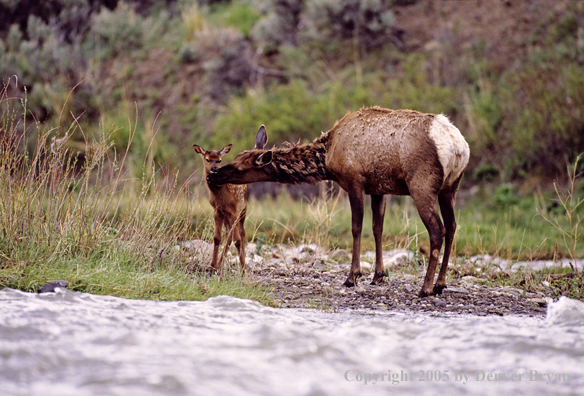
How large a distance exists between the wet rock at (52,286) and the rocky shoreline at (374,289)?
1.77 meters

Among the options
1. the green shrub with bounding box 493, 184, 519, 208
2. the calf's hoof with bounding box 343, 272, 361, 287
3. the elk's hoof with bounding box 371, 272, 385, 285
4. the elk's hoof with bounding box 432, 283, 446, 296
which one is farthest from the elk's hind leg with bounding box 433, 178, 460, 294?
the green shrub with bounding box 493, 184, 519, 208

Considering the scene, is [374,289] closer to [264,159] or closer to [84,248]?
[264,159]

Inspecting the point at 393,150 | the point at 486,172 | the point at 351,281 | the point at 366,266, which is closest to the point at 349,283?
the point at 351,281

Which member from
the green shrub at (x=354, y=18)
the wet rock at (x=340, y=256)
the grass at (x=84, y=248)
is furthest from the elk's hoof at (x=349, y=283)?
the green shrub at (x=354, y=18)

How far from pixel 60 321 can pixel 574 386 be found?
9.65 ft

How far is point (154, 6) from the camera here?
24.2 meters

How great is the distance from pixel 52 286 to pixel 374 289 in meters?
3.21

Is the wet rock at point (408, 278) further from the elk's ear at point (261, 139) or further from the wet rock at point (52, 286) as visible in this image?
the wet rock at point (52, 286)

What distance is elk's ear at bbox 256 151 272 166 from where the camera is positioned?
6.73 metres

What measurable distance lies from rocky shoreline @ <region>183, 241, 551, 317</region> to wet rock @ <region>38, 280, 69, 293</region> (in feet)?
5.81

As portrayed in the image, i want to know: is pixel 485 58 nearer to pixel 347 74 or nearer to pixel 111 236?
pixel 347 74

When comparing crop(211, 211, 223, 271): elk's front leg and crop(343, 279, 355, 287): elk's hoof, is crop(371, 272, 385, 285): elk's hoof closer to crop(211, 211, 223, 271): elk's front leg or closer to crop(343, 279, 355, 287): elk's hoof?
crop(343, 279, 355, 287): elk's hoof

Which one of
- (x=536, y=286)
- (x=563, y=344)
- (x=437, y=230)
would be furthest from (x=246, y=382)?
(x=536, y=286)

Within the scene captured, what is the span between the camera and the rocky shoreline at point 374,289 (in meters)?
5.51
